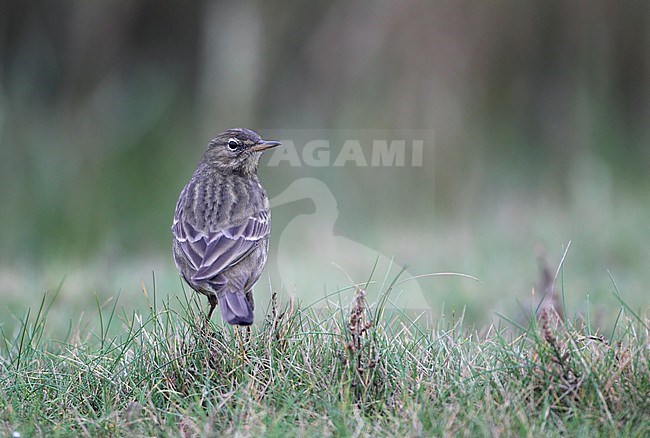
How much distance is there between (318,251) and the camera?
25.3ft

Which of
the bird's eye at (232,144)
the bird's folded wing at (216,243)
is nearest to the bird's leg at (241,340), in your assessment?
the bird's folded wing at (216,243)

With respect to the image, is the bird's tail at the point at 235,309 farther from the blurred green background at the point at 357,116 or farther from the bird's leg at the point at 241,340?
the blurred green background at the point at 357,116

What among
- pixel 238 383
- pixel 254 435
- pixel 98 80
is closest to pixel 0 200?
pixel 98 80

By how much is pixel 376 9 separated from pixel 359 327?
20.7 feet

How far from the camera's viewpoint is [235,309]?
395 centimetres

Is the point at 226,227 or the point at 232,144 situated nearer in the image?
the point at 226,227

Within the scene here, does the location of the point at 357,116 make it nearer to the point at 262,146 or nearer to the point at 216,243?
the point at 262,146

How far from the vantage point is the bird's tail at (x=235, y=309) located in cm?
380

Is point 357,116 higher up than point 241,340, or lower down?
higher up

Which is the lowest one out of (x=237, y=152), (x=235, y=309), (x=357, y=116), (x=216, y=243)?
(x=235, y=309)

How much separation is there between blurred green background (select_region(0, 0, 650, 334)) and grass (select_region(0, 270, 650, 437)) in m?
3.27

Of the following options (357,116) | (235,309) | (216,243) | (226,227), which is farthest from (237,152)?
(357,116)

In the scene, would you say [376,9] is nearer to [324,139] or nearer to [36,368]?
[324,139]

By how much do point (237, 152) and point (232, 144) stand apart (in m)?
0.06
